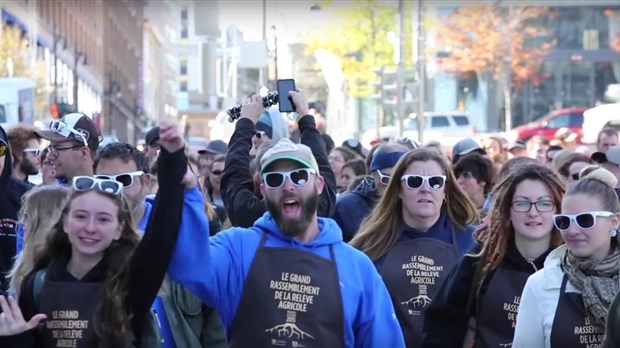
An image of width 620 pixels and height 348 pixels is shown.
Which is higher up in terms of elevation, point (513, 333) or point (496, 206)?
point (496, 206)

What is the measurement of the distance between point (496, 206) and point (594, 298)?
1.04m

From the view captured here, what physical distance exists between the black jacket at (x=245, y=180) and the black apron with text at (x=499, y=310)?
1.21 metres

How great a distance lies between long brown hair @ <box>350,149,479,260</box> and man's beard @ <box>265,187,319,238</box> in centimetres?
190

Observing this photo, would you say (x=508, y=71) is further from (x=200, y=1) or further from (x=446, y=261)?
(x=446, y=261)

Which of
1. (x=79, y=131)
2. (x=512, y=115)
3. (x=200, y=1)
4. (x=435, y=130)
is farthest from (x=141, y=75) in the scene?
(x=79, y=131)

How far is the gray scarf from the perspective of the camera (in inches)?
226

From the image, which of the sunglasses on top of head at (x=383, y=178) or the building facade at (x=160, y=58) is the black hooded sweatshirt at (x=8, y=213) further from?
the building facade at (x=160, y=58)

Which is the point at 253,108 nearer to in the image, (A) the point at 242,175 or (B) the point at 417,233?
(A) the point at 242,175

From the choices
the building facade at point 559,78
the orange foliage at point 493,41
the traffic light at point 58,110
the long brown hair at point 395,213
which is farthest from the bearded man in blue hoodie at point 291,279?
the building facade at point 559,78

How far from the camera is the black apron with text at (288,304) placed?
5.64 metres

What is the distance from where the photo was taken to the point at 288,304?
5645mm

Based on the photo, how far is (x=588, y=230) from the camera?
594 cm

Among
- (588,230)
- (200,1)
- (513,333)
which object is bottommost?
(513,333)

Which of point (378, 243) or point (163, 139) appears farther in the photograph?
point (378, 243)
